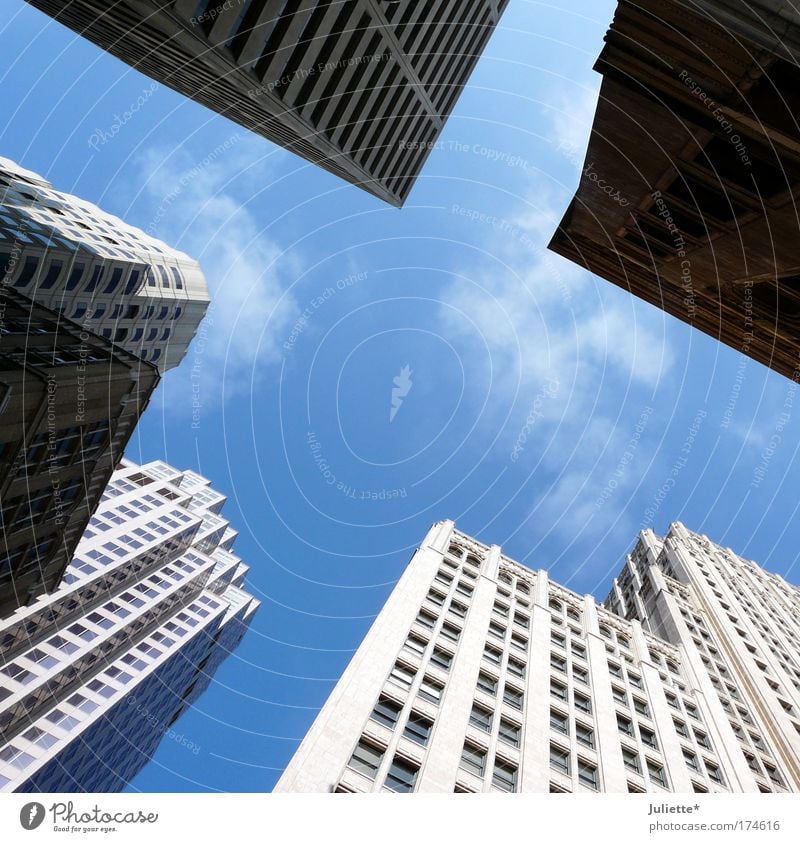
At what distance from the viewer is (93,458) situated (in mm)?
41250

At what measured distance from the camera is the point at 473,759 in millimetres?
25078

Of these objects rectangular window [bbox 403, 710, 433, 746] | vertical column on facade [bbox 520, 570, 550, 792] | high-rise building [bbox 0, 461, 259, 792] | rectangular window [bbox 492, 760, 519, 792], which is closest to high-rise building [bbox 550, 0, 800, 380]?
vertical column on facade [bbox 520, 570, 550, 792]

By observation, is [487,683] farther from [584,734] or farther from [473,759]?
[473,759]

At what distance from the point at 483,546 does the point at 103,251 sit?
5140 cm

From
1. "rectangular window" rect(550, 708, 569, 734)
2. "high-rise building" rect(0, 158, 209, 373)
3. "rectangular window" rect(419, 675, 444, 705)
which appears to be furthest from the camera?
"high-rise building" rect(0, 158, 209, 373)

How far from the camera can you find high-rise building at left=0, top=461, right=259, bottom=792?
246 ft

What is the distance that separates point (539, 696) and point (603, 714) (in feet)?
16.1

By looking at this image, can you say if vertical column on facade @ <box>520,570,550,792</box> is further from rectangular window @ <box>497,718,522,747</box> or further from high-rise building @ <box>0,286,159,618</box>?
high-rise building @ <box>0,286,159,618</box>

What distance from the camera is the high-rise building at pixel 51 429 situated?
2900 cm

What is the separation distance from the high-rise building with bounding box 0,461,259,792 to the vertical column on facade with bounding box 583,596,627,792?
232 ft

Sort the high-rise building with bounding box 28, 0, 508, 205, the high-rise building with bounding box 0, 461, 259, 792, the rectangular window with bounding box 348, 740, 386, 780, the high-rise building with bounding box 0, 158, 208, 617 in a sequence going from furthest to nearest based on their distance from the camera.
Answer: the high-rise building with bounding box 0, 461, 259, 792, the high-rise building with bounding box 0, 158, 208, 617, the high-rise building with bounding box 28, 0, 508, 205, the rectangular window with bounding box 348, 740, 386, 780

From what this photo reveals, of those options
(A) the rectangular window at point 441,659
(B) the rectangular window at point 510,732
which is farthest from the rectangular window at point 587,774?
(A) the rectangular window at point 441,659

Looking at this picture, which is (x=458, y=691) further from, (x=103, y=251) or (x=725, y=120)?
(x=103, y=251)

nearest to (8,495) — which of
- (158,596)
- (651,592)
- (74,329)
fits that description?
(74,329)
